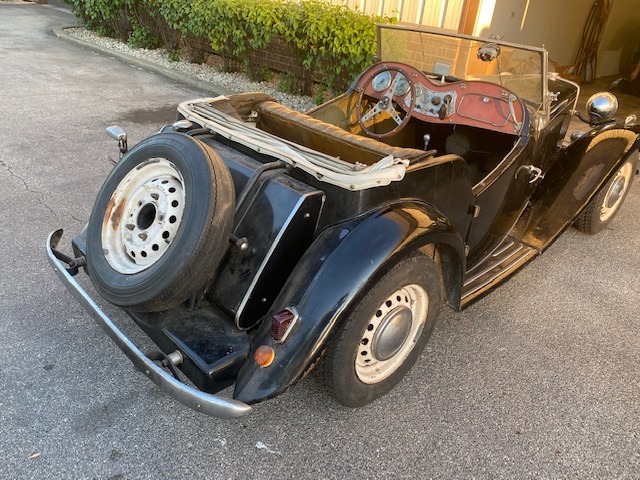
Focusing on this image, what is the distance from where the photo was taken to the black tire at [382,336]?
90.4 inches

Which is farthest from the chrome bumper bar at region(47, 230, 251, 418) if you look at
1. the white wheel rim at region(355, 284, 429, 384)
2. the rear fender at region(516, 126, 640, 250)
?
the rear fender at region(516, 126, 640, 250)

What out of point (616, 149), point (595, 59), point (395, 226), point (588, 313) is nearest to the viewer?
point (395, 226)

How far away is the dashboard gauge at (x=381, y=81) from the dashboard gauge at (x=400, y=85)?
6 centimetres

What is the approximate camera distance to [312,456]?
7.72 feet

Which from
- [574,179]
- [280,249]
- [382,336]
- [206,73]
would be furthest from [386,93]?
[206,73]

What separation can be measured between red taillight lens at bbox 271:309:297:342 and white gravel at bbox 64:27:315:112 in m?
5.75

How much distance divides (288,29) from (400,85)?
4.17m

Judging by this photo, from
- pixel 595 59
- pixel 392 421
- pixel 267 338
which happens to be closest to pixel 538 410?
pixel 392 421

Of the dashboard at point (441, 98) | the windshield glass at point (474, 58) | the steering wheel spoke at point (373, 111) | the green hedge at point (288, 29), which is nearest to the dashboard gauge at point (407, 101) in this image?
the dashboard at point (441, 98)

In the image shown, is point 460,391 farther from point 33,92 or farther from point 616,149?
point 33,92

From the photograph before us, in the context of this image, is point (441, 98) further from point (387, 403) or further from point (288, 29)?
point (288, 29)

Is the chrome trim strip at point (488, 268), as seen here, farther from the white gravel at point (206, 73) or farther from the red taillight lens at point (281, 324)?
the white gravel at point (206, 73)

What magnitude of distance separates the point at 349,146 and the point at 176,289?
49.6 inches

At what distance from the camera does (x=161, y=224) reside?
7.81ft
